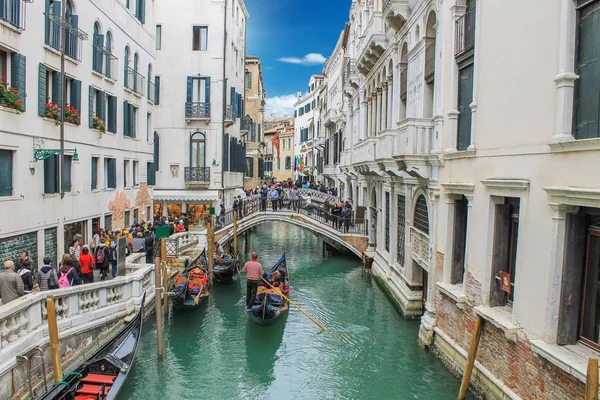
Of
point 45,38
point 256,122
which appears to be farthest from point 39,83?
point 256,122

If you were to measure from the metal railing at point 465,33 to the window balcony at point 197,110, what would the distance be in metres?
14.1

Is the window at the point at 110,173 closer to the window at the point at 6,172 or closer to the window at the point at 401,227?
the window at the point at 6,172

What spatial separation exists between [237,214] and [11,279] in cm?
1363

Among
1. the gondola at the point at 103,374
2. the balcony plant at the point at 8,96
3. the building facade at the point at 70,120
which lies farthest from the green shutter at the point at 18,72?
the gondola at the point at 103,374

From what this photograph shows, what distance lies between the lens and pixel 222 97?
21.4 m

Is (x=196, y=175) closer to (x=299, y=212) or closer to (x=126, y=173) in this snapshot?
(x=299, y=212)

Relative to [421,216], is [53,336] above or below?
below

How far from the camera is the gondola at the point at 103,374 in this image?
22.4ft

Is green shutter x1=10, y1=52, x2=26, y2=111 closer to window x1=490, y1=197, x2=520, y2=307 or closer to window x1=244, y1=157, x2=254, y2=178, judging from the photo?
window x1=490, y1=197, x2=520, y2=307

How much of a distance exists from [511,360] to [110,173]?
38.4 ft

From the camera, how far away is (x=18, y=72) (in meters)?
9.57

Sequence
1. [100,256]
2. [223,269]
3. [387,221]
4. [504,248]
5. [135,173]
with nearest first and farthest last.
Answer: [504,248] → [100,256] → [387,221] → [223,269] → [135,173]

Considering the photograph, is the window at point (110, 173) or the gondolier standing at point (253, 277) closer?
the gondolier standing at point (253, 277)

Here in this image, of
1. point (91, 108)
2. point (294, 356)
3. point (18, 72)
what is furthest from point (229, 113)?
point (294, 356)
